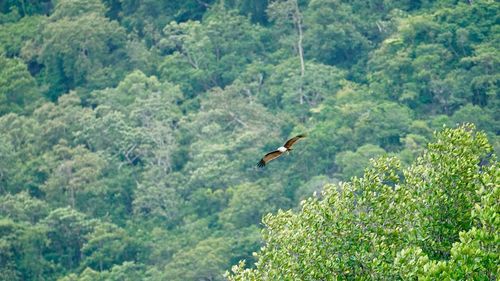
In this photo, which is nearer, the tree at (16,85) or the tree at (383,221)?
the tree at (383,221)

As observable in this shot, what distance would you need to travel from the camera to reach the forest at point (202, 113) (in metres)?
39.2

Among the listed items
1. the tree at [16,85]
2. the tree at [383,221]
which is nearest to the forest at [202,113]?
the tree at [16,85]

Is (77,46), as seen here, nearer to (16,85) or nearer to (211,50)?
(16,85)

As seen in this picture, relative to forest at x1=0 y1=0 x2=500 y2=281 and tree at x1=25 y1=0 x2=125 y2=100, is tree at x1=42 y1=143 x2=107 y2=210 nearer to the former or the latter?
forest at x1=0 y1=0 x2=500 y2=281

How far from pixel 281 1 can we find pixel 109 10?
7.50 m

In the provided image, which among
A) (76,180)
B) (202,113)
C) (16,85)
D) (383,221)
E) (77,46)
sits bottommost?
(16,85)

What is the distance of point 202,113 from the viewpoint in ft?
141

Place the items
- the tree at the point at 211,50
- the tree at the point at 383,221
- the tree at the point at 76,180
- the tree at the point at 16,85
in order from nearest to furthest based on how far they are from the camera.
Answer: the tree at the point at 383,221 < the tree at the point at 76,180 < the tree at the point at 211,50 < the tree at the point at 16,85

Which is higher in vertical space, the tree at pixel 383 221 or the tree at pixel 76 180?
the tree at pixel 383 221

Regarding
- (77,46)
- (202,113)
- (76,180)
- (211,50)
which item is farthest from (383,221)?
(211,50)

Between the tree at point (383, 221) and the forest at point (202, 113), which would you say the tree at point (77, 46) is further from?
the tree at point (383, 221)

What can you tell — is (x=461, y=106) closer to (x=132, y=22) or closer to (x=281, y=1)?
(x=281, y=1)

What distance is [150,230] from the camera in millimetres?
40719

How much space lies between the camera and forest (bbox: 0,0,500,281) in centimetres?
3922
